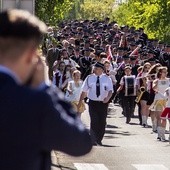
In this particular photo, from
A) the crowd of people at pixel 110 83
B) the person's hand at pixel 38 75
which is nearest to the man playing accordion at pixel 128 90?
the crowd of people at pixel 110 83

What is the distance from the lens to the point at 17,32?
3.50m

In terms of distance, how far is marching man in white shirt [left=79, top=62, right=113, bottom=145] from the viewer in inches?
661

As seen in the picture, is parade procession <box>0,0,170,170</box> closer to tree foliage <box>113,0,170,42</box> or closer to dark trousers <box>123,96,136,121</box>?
dark trousers <box>123,96,136,121</box>

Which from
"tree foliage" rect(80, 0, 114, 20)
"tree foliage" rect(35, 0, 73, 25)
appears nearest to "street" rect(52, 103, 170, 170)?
"tree foliage" rect(35, 0, 73, 25)

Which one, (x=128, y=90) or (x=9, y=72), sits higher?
(x=9, y=72)

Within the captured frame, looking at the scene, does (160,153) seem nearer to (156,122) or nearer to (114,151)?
(114,151)

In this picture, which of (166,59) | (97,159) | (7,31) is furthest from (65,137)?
(166,59)

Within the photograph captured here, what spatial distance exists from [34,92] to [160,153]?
12.9m

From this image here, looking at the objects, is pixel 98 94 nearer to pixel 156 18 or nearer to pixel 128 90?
pixel 128 90

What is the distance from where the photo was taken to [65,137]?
3559mm

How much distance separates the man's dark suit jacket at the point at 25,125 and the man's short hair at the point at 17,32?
12 centimetres

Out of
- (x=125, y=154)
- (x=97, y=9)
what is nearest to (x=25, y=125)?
(x=125, y=154)

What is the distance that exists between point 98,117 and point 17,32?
13.8m

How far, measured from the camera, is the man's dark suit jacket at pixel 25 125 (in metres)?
3.46
